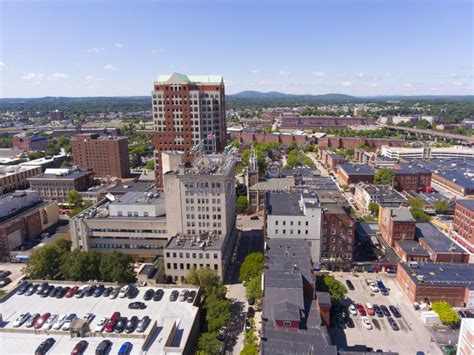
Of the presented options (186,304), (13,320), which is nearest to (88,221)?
(13,320)

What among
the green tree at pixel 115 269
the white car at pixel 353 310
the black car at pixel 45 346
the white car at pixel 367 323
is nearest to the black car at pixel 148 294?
the green tree at pixel 115 269

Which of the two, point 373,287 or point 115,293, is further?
point 373,287

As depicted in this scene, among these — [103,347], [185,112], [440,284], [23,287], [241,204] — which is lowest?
[440,284]

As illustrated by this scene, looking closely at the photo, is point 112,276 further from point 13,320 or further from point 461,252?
point 461,252

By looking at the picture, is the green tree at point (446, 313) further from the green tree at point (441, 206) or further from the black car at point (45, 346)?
the green tree at point (441, 206)

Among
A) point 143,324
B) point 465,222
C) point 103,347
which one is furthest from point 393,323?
point 465,222

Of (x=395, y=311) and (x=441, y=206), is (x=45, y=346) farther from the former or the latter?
(x=441, y=206)
